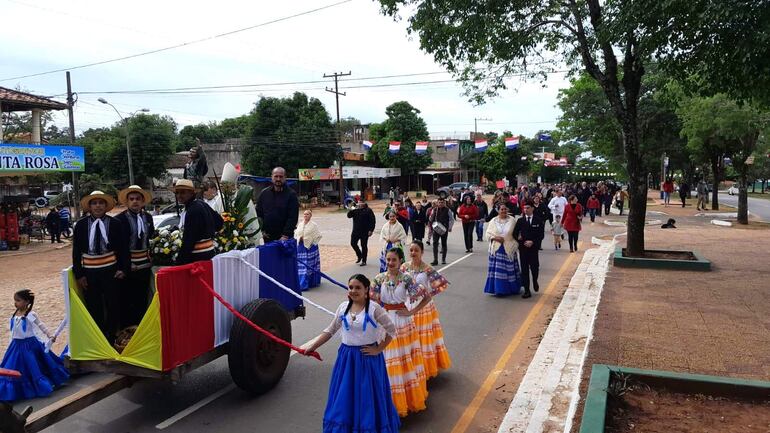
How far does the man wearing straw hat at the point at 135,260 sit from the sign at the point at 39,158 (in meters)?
15.3

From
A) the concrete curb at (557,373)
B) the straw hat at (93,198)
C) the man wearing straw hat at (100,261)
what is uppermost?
the straw hat at (93,198)

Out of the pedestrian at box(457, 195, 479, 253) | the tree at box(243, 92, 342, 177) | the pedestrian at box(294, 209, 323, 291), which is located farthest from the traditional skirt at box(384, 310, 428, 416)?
the tree at box(243, 92, 342, 177)

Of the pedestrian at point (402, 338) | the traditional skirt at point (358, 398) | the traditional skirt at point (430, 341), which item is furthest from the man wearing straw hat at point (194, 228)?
the traditional skirt at point (430, 341)

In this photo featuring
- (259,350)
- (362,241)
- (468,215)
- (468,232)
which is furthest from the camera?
(468,232)

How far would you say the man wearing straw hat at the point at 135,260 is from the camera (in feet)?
18.0

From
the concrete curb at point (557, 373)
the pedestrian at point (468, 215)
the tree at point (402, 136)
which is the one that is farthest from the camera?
the tree at point (402, 136)

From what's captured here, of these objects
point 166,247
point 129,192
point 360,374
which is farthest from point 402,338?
point 129,192

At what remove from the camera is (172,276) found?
4.56 metres

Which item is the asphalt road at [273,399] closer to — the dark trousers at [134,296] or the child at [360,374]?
the dark trousers at [134,296]

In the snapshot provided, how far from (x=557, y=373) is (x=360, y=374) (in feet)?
8.87

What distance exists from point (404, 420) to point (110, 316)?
2.92 metres

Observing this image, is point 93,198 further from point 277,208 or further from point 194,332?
point 277,208

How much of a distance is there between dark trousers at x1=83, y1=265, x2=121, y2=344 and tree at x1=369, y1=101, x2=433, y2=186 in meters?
46.3

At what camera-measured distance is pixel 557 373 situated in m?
5.89
